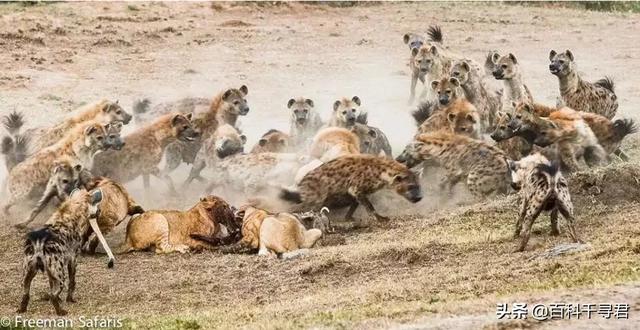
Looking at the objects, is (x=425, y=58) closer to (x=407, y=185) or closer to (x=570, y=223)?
(x=407, y=185)

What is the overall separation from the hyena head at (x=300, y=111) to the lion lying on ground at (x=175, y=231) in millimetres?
3172

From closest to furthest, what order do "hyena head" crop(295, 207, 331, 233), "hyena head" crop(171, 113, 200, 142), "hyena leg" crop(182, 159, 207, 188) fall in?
"hyena head" crop(295, 207, 331, 233), "hyena head" crop(171, 113, 200, 142), "hyena leg" crop(182, 159, 207, 188)

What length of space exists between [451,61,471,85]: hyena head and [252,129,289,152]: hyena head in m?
2.12

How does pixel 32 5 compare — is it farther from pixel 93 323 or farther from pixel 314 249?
pixel 93 323

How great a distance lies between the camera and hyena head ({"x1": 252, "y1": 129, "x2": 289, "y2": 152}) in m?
13.0

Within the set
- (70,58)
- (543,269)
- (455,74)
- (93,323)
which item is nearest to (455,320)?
(543,269)

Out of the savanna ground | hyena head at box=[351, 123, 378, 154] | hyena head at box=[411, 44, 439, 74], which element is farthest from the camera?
hyena head at box=[411, 44, 439, 74]

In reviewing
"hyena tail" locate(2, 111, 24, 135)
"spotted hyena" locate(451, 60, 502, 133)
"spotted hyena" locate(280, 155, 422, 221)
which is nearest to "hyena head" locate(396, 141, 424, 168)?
"spotted hyena" locate(280, 155, 422, 221)

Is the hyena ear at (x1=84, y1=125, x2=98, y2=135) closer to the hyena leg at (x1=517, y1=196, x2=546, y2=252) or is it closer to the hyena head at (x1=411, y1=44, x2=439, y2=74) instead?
the hyena leg at (x1=517, y1=196, x2=546, y2=252)

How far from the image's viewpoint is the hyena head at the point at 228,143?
12.7 m

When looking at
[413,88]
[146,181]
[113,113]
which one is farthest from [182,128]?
[413,88]

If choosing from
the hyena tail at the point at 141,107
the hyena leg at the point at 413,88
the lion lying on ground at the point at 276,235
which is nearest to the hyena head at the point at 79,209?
the lion lying on ground at the point at 276,235

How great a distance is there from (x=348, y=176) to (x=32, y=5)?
921 centimetres

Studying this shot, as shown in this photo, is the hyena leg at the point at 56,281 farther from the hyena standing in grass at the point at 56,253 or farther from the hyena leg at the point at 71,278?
the hyena leg at the point at 71,278
